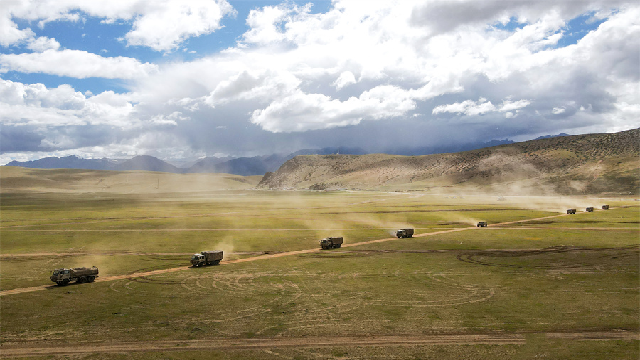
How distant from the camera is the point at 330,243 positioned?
60.6 m

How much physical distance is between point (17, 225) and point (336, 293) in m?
90.9

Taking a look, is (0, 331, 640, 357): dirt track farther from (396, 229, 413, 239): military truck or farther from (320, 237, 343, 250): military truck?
(396, 229, 413, 239): military truck

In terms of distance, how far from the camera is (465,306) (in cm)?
3353

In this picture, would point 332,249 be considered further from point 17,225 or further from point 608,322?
point 17,225

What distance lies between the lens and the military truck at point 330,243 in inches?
2377

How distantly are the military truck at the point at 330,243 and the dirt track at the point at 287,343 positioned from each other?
32.8 meters

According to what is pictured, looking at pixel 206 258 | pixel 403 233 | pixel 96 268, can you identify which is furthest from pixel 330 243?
pixel 96 268

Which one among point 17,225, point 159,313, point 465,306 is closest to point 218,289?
point 159,313

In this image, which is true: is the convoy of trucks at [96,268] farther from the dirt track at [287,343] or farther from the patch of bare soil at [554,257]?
the patch of bare soil at [554,257]

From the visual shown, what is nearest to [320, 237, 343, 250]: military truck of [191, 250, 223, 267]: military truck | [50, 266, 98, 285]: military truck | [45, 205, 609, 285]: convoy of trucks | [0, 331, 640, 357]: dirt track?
[45, 205, 609, 285]: convoy of trucks

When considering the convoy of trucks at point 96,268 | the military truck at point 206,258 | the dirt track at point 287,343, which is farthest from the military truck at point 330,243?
the dirt track at point 287,343

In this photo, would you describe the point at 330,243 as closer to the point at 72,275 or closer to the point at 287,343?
the point at 72,275

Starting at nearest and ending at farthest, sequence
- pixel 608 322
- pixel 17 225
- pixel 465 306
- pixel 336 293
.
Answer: pixel 608 322
pixel 465 306
pixel 336 293
pixel 17 225

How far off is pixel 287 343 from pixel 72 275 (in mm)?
26916
